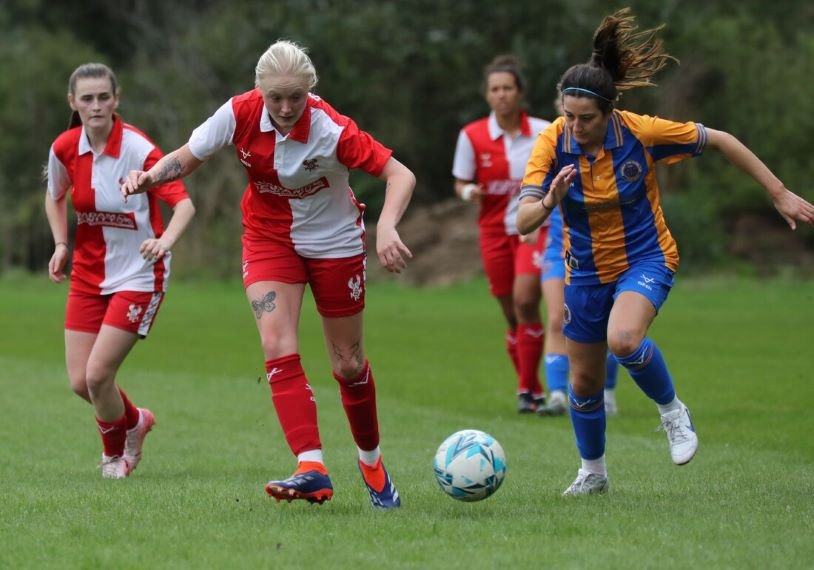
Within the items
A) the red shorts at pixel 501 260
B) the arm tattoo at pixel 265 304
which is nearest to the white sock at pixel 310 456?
the arm tattoo at pixel 265 304

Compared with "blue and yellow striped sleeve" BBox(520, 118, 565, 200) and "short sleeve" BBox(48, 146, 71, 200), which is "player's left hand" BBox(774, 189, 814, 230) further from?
"short sleeve" BBox(48, 146, 71, 200)

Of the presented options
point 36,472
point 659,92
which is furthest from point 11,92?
point 36,472

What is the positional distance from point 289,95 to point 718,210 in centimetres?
2733

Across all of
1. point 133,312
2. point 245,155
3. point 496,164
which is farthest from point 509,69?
point 245,155

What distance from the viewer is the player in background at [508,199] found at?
37.7ft

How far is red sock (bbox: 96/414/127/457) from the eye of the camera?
8.22 metres

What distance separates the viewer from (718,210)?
3219cm

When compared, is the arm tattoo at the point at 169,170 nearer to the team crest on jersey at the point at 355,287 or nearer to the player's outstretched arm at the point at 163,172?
the player's outstretched arm at the point at 163,172

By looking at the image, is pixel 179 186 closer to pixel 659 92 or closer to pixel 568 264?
pixel 568 264

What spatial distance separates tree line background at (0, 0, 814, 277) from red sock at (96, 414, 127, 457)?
74.8ft

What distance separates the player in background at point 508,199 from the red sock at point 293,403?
537cm

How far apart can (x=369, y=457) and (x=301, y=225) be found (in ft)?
3.79

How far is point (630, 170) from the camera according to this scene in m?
6.70

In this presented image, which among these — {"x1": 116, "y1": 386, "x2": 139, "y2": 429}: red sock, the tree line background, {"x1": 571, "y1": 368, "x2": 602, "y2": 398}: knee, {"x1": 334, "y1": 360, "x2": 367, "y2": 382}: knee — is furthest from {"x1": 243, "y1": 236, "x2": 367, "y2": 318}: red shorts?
the tree line background
